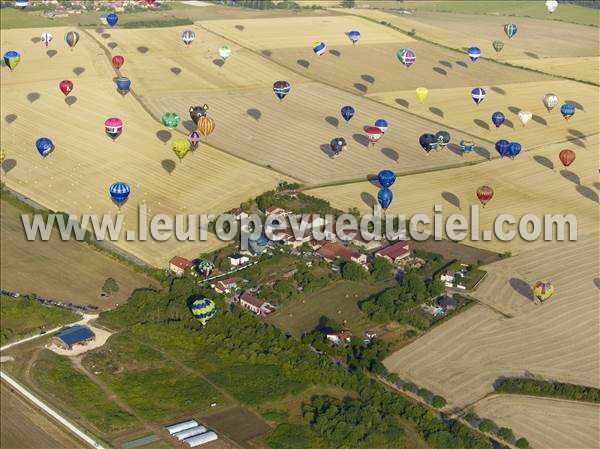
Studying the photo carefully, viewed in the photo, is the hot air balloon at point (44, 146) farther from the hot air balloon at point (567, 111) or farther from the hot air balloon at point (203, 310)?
the hot air balloon at point (567, 111)

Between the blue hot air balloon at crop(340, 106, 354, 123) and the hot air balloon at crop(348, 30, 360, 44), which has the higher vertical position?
the hot air balloon at crop(348, 30, 360, 44)

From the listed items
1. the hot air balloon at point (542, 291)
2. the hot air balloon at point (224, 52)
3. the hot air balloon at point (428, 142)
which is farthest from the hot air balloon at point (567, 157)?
the hot air balloon at point (224, 52)

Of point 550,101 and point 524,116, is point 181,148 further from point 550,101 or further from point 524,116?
point 550,101

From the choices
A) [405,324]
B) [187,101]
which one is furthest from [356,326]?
[187,101]

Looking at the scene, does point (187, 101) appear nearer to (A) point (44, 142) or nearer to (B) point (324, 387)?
(A) point (44, 142)

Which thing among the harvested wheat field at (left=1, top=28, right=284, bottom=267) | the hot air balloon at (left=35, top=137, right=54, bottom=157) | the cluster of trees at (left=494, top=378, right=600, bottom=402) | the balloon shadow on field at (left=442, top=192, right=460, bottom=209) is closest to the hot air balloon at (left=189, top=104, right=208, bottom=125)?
the harvested wheat field at (left=1, top=28, right=284, bottom=267)

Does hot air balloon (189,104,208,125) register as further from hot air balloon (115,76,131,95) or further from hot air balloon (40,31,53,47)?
hot air balloon (40,31,53,47)

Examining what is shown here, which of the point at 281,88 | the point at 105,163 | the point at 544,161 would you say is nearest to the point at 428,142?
the point at 544,161
